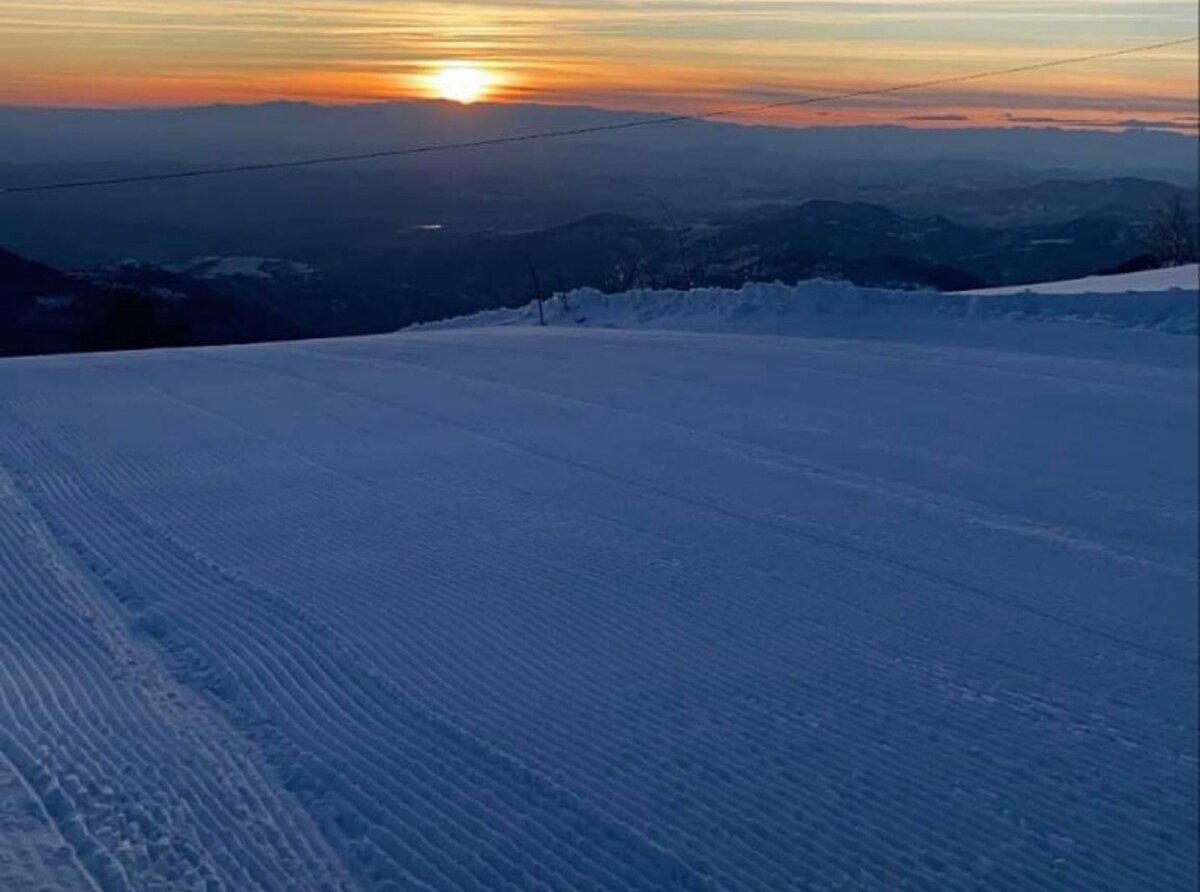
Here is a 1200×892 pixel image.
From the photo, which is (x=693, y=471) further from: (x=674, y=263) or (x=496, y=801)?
(x=674, y=263)

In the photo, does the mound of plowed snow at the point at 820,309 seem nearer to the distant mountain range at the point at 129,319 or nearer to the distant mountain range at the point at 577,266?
the distant mountain range at the point at 577,266

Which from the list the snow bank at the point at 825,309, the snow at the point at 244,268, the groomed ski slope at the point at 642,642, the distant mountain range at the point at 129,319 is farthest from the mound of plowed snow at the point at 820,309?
the distant mountain range at the point at 129,319

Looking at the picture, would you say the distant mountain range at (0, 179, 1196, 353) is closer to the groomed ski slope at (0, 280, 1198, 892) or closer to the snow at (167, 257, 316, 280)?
the snow at (167, 257, 316, 280)

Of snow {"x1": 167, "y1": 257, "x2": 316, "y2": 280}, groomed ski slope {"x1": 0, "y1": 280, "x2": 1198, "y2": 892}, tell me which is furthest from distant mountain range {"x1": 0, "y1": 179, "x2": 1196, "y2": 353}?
groomed ski slope {"x1": 0, "y1": 280, "x2": 1198, "y2": 892}

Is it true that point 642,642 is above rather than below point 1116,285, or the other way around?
below

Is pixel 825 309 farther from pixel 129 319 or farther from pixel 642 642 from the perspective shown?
pixel 129 319

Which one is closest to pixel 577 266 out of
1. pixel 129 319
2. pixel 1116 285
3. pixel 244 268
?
pixel 244 268

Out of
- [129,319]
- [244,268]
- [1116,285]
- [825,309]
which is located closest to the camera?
[1116,285]
